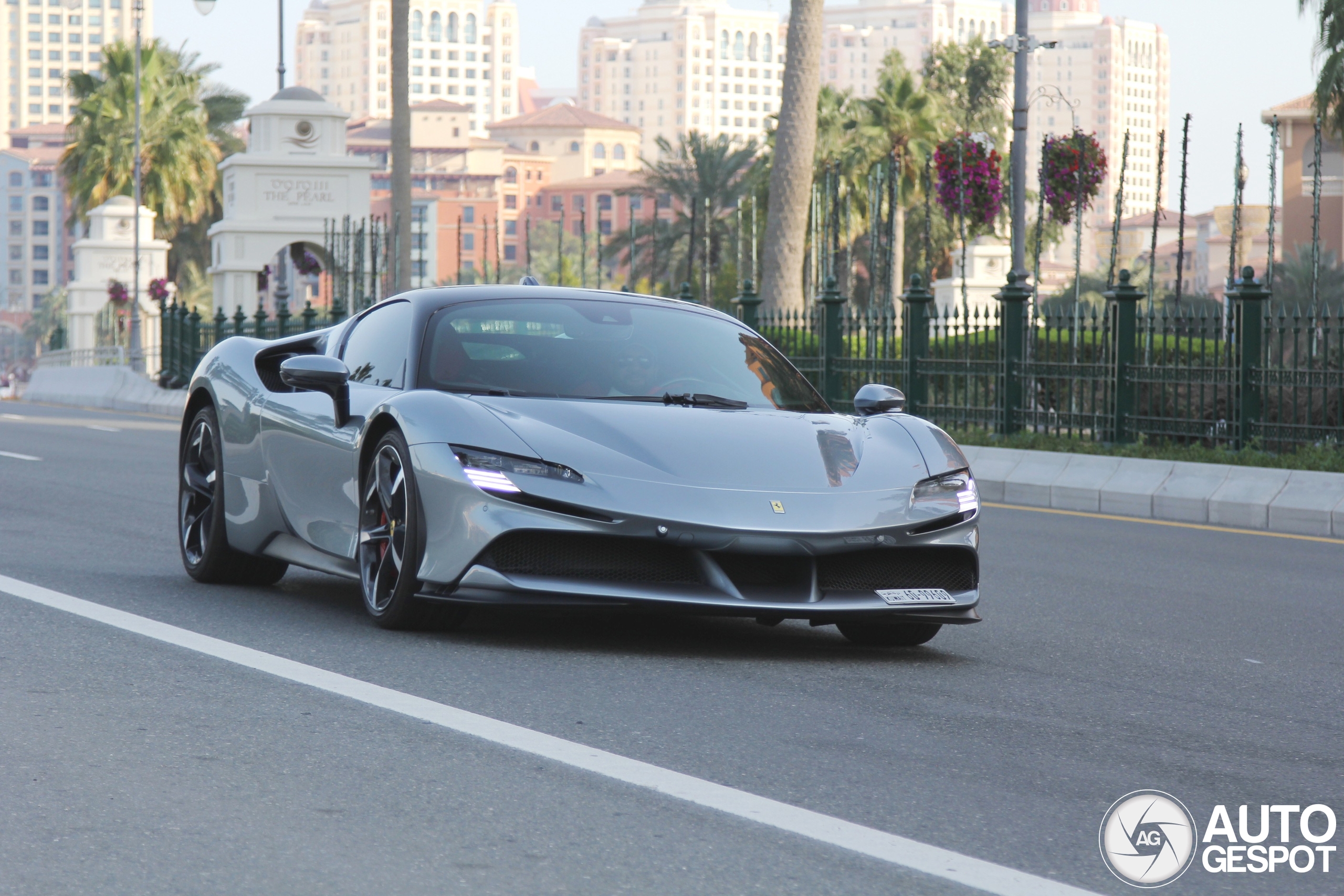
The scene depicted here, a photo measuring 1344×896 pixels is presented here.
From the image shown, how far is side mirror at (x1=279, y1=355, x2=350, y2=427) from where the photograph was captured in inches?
275

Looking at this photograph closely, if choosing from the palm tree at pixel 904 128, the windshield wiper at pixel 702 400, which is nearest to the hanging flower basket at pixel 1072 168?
the windshield wiper at pixel 702 400

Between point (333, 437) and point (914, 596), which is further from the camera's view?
point (333, 437)

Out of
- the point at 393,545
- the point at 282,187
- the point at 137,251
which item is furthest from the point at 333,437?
the point at 282,187

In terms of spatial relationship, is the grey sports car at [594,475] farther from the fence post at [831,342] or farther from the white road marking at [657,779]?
the fence post at [831,342]

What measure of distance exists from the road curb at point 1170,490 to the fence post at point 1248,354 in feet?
2.95

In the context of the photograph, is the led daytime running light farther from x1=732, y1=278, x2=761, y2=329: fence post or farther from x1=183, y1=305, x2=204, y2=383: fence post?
x1=183, y1=305, x2=204, y2=383: fence post

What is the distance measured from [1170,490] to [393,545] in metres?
9.45

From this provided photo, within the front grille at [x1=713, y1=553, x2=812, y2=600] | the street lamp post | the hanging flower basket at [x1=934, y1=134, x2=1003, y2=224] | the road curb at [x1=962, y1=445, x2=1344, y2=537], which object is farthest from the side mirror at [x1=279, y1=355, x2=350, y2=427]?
the street lamp post

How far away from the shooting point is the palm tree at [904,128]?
58.2m

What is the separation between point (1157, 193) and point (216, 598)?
15551 millimetres

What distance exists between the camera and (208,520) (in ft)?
26.7

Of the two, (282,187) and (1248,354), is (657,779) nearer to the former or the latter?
(1248,354)

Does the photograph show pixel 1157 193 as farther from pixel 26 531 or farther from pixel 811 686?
pixel 811 686

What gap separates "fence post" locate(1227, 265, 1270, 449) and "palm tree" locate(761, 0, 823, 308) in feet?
32.3
